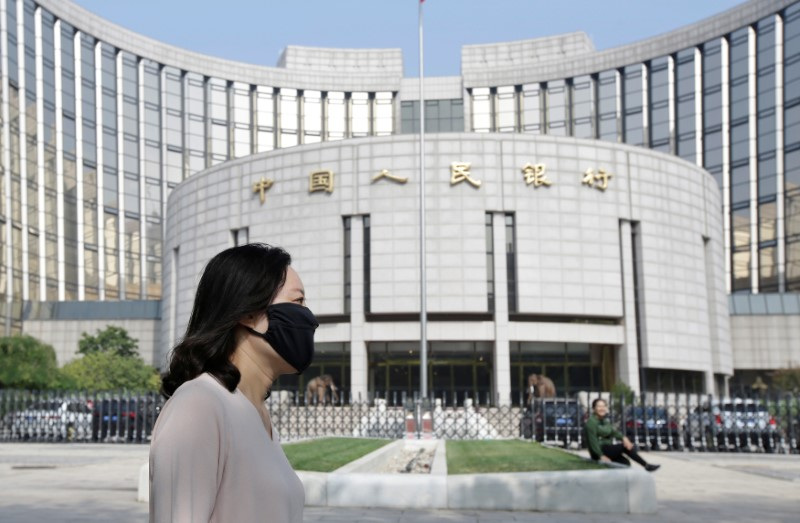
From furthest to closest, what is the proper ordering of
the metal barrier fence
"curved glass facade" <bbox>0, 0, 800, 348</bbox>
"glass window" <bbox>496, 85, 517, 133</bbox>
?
"glass window" <bbox>496, 85, 517, 133</bbox>, "curved glass facade" <bbox>0, 0, 800, 348</bbox>, the metal barrier fence

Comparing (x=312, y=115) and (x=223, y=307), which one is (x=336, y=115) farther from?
(x=223, y=307)

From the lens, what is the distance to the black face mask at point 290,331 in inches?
98.7

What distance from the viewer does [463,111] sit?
89125 mm

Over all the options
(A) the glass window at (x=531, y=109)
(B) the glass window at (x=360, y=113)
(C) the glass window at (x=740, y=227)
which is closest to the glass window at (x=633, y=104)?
(A) the glass window at (x=531, y=109)

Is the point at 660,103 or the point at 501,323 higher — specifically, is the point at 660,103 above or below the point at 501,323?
above

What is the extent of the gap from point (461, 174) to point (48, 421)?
94.7 ft

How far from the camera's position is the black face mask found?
98.7 inches

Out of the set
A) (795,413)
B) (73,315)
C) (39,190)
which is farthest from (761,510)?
(39,190)

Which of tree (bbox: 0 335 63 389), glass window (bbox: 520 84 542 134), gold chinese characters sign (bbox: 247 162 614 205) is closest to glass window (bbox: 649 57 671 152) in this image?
glass window (bbox: 520 84 542 134)

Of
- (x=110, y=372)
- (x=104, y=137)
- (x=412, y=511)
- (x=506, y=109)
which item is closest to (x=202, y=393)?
(x=412, y=511)

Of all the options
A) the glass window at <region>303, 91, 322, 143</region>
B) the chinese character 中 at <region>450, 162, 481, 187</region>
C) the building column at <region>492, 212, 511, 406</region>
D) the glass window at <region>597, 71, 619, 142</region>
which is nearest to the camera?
the building column at <region>492, 212, 511, 406</region>

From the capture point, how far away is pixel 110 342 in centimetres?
6769

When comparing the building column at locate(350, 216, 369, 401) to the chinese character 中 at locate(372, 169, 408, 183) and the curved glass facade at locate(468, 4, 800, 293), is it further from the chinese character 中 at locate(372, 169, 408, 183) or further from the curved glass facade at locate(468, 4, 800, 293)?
the curved glass facade at locate(468, 4, 800, 293)

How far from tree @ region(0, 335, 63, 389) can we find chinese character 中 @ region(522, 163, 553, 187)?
2799 centimetres
